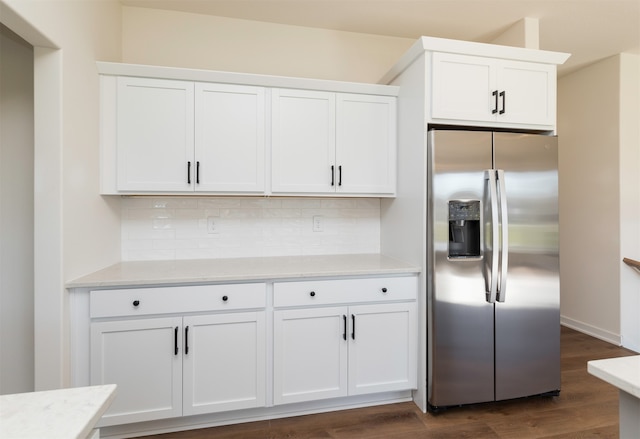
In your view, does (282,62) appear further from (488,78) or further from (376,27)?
(488,78)

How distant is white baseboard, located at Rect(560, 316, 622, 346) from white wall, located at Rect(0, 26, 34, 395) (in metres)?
4.60

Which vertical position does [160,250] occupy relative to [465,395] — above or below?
above

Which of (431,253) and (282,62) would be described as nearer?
(431,253)

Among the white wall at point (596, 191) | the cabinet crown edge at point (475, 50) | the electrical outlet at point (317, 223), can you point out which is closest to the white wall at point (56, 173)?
the electrical outlet at point (317, 223)

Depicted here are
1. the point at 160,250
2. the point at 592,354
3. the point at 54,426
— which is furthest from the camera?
the point at 592,354

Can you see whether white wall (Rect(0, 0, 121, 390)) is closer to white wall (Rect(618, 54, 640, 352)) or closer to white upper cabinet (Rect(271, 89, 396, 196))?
white upper cabinet (Rect(271, 89, 396, 196))

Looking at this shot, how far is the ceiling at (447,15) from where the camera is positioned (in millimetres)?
2400

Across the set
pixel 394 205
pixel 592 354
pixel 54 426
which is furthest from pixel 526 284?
pixel 54 426

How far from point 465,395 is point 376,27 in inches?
110

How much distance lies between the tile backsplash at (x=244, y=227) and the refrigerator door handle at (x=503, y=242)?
0.99m

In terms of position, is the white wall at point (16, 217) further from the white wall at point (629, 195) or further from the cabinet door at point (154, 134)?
the white wall at point (629, 195)

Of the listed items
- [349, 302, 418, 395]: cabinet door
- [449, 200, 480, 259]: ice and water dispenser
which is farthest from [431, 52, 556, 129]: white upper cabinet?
[349, 302, 418, 395]: cabinet door

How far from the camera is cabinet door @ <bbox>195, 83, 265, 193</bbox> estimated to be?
2.22 metres

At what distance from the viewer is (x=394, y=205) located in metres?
2.56
